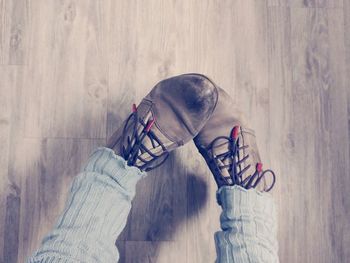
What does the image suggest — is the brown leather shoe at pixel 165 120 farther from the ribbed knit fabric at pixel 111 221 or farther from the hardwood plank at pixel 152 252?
the hardwood plank at pixel 152 252

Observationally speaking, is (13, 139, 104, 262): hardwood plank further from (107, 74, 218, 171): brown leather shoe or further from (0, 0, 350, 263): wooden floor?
(107, 74, 218, 171): brown leather shoe

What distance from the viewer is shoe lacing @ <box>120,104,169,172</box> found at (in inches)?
29.6

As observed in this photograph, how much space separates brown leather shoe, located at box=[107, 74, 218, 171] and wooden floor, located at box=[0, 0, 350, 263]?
0.25 ft

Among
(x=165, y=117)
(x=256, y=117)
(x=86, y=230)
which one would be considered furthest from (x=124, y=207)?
(x=256, y=117)

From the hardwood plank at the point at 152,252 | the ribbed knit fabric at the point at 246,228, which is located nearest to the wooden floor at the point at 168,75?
the hardwood plank at the point at 152,252

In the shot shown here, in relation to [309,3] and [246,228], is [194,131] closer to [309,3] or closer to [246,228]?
[246,228]

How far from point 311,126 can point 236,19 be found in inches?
11.8

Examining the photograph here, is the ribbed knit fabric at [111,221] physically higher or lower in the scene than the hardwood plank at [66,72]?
lower

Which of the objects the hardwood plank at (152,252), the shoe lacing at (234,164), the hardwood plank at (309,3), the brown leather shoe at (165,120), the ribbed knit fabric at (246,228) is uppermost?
the hardwood plank at (309,3)

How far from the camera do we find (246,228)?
687 mm

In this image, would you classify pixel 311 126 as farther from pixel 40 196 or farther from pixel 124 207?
pixel 40 196

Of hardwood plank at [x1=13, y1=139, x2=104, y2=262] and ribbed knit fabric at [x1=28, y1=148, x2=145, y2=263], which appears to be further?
hardwood plank at [x1=13, y1=139, x2=104, y2=262]

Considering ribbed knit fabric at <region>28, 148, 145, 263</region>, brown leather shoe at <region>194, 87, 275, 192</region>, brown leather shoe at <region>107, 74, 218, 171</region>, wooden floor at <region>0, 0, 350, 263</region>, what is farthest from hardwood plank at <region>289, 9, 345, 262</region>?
ribbed knit fabric at <region>28, 148, 145, 263</region>

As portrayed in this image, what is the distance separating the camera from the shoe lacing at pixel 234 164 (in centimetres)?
78
